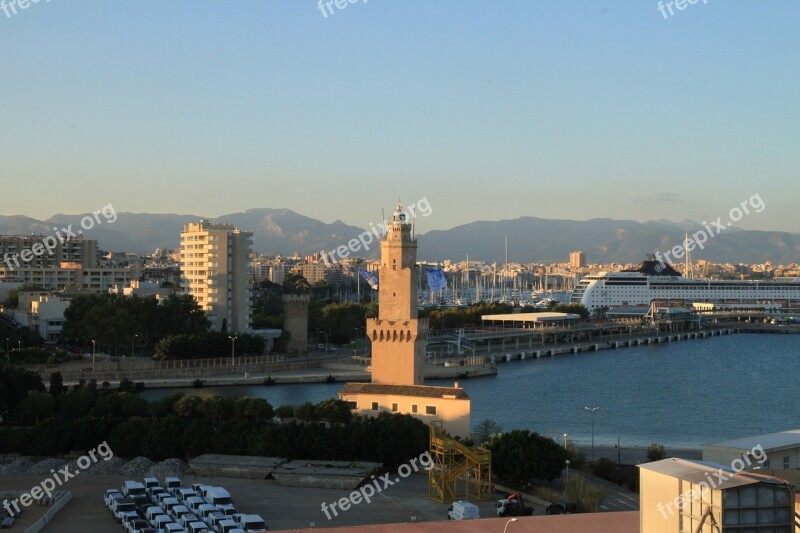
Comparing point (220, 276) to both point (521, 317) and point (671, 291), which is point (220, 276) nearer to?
point (521, 317)

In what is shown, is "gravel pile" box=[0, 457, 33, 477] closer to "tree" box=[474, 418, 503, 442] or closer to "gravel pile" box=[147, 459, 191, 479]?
"gravel pile" box=[147, 459, 191, 479]

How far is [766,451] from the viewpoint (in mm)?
14227

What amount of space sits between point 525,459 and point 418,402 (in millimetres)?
3737

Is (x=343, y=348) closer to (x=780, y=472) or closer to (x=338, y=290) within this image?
(x=780, y=472)

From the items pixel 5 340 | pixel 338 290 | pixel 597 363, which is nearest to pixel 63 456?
pixel 5 340

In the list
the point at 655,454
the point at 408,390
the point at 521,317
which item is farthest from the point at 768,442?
the point at 521,317

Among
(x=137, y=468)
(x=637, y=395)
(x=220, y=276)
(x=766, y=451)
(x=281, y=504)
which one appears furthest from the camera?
(x=220, y=276)

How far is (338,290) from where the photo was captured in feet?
307

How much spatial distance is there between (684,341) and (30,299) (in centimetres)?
3875

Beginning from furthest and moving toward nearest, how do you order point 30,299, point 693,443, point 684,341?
point 684,341 < point 30,299 < point 693,443

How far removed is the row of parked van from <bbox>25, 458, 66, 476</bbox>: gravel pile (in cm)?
224

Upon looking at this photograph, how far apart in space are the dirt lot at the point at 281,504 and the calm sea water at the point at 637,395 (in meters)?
8.16

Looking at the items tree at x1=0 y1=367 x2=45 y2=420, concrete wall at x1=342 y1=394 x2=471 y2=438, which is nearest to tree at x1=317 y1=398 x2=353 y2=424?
concrete wall at x1=342 y1=394 x2=471 y2=438

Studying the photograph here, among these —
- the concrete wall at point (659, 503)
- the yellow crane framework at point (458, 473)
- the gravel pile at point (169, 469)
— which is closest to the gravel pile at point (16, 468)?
the gravel pile at point (169, 469)
